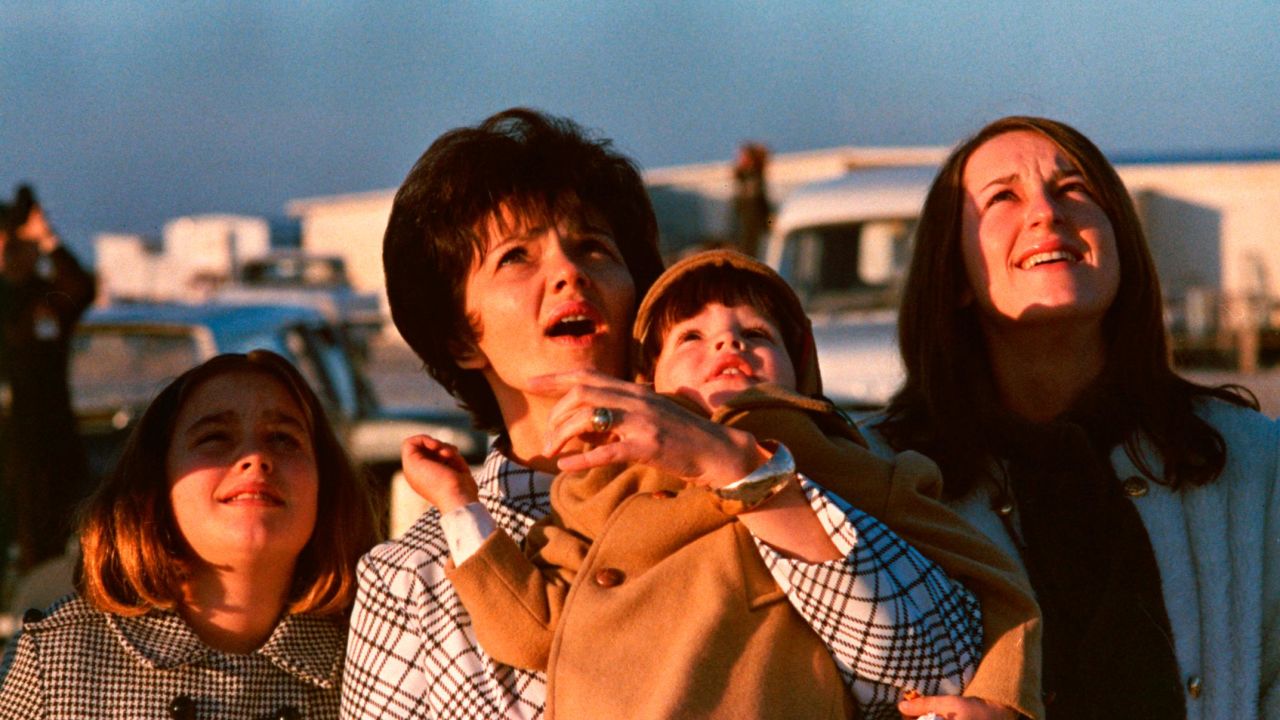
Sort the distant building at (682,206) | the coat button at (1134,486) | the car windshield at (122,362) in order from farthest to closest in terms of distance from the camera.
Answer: the distant building at (682,206), the car windshield at (122,362), the coat button at (1134,486)

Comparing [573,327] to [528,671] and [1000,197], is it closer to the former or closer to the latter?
[528,671]

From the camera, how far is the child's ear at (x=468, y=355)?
309cm

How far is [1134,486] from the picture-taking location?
2.94 metres

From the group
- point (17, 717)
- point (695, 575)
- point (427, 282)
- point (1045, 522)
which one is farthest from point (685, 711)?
point (17, 717)

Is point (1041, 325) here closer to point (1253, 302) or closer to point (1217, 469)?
point (1217, 469)

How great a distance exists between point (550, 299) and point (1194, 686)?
4.25ft

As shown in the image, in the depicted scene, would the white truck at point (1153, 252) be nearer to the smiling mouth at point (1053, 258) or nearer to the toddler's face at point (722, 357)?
the smiling mouth at point (1053, 258)

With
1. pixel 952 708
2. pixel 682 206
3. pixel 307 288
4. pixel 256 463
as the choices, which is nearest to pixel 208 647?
pixel 256 463

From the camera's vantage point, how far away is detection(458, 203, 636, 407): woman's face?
113 inches

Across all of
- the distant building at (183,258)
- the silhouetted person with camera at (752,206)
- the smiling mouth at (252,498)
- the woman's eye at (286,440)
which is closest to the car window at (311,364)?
the silhouetted person with camera at (752,206)

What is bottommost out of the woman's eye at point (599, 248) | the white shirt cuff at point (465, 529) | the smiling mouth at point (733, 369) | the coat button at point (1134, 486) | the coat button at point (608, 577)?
the coat button at point (1134, 486)

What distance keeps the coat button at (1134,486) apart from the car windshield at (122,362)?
692 centimetres

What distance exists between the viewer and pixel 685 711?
87.3 inches

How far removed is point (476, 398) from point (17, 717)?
107 cm
